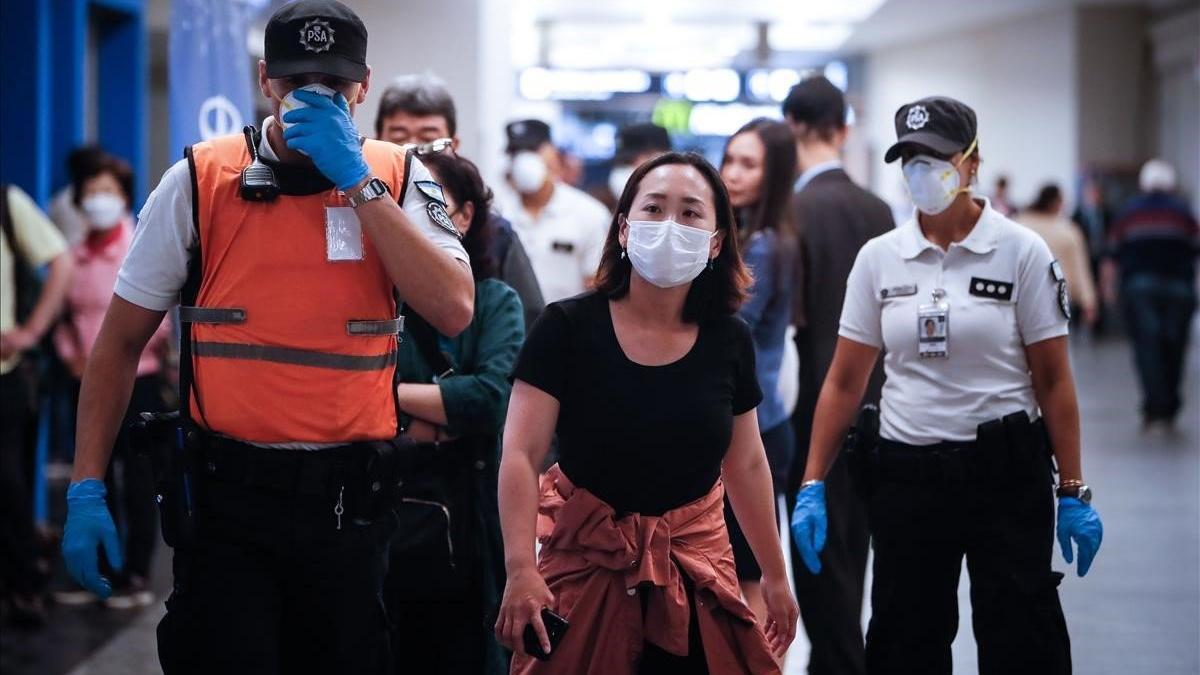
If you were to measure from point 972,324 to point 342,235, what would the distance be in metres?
1.72

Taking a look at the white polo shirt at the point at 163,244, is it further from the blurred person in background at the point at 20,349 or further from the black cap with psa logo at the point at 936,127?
the blurred person in background at the point at 20,349

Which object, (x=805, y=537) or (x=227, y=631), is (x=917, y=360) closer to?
(x=805, y=537)

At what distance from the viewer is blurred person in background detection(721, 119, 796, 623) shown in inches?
197

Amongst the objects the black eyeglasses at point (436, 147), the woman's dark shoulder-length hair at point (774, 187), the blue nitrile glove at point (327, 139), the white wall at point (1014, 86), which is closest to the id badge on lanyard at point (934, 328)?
the woman's dark shoulder-length hair at point (774, 187)

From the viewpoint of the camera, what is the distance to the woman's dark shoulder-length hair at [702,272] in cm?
350

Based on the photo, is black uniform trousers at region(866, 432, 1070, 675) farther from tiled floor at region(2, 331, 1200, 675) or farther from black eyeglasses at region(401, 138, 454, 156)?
black eyeglasses at region(401, 138, 454, 156)

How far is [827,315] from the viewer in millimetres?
5383

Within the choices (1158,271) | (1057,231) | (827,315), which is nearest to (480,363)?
(827,315)

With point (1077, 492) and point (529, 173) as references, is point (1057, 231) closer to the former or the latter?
point (529, 173)

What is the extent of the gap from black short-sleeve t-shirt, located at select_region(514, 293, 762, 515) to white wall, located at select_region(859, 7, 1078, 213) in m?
19.0

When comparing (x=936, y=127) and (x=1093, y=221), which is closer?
(x=936, y=127)

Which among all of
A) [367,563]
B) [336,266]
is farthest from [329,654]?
[336,266]

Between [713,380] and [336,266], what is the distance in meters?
0.83

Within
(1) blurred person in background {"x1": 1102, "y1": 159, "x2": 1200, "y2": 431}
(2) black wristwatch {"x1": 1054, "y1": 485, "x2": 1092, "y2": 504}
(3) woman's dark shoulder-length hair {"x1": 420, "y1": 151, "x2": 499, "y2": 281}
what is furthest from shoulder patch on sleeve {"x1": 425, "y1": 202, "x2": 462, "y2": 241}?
(1) blurred person in background {"x1": 1102, "y1": 159, "x2": 1200, "y2": 431}
